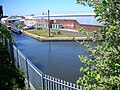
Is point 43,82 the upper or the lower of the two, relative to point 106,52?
lower

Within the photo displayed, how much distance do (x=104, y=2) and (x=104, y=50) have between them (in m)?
0.78

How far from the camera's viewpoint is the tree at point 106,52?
3.04 meters

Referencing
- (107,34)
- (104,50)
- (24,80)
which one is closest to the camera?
(107,34)

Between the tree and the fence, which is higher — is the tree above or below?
above

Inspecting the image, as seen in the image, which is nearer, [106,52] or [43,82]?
[106,52]

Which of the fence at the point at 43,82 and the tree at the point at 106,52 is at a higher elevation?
the tree at the point at 106,52

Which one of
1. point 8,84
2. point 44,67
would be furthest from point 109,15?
point 44,67

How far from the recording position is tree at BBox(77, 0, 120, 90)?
3035 millimetres

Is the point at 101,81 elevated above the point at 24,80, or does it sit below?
above

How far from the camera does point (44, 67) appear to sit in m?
19.9

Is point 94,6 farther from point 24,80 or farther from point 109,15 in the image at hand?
point 24,80

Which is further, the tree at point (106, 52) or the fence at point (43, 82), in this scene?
the fence at point (43, 82)

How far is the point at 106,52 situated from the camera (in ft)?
11.1

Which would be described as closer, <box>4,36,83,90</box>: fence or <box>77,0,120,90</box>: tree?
<box>77,0,120,90</box>: tree
